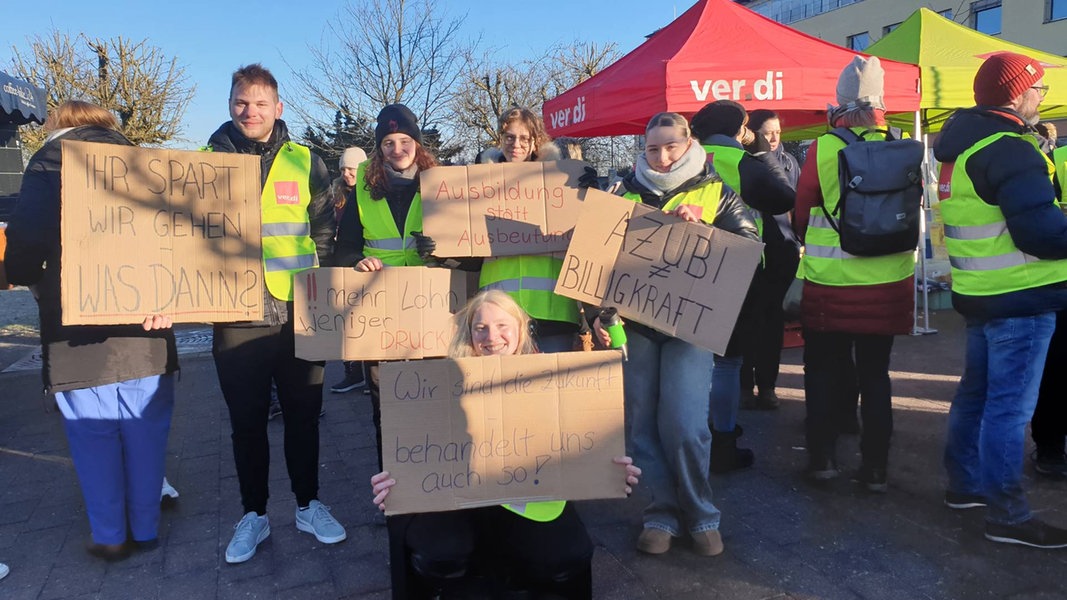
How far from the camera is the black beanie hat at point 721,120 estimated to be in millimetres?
3789

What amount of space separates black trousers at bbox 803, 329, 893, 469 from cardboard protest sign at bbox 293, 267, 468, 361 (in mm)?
1936

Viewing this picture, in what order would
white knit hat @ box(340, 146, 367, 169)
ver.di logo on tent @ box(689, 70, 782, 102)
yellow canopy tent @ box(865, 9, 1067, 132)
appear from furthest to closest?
yellow canopy tent @ box(865, 9, 1067, 132)
white knit hat @ box(340, 146, 367, 169)
ver.di logo on tent @ box(689, 70, 782, 102)

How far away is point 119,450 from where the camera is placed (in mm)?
3107

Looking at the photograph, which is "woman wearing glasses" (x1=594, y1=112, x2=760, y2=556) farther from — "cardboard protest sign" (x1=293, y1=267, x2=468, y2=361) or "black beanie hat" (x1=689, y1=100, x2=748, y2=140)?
"black beanie hat" (x1=689, y1=100, x2=748, y2=140)

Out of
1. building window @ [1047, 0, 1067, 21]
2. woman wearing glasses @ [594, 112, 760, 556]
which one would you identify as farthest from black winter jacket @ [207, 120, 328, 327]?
building window @ [1047, 0, 1067, 21]

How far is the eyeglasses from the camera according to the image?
3.37m

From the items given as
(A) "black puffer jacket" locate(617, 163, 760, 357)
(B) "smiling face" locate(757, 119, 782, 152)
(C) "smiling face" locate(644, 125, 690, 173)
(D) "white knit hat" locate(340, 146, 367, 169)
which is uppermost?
(D) "white knit hat" locate(340, 146, 367, 169)

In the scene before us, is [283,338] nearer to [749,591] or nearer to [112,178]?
[112,178]

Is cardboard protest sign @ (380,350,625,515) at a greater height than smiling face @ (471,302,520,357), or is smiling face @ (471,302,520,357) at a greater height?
smiling face @ (471,302,520,357)

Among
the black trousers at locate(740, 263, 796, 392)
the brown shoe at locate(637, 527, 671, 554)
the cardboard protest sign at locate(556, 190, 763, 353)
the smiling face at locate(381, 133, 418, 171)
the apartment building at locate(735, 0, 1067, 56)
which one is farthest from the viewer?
the apartment building at locate(735, 0, 1067, 56)

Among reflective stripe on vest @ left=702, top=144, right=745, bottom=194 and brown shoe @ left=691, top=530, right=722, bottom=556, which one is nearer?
brown shoe @ left=691, top=530, right=722, bottom=556

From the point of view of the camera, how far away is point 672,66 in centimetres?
512

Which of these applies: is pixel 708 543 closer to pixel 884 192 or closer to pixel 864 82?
pixel 884 192

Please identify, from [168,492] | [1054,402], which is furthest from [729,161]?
[168,492]
